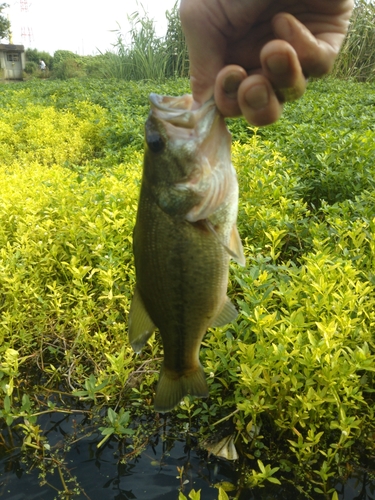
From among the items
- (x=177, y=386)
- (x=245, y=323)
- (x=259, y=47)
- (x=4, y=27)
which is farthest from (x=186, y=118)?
(x=4, y=27)

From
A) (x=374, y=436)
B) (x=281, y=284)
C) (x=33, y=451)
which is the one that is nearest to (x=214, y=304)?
(x=281, y=284)

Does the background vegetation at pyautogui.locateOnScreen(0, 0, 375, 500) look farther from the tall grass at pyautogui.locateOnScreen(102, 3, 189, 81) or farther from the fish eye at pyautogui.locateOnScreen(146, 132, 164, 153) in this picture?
the tall grass at pyautogui.locateOnScreen(102, 3, 189, 81)

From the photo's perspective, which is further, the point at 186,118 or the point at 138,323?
the point at 138,323

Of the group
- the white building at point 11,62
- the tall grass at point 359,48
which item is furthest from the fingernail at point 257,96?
the white building at point 11,62

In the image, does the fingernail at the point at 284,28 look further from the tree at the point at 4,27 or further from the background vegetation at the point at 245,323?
the tree at the point at 4,27

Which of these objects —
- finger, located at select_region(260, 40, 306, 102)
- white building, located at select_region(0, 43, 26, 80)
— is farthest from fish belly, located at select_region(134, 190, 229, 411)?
white building, located at select_region(0, 43, 26, 80)

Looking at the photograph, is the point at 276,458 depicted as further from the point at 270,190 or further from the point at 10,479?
the point at 270,190

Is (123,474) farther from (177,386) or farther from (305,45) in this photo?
(305,45)
